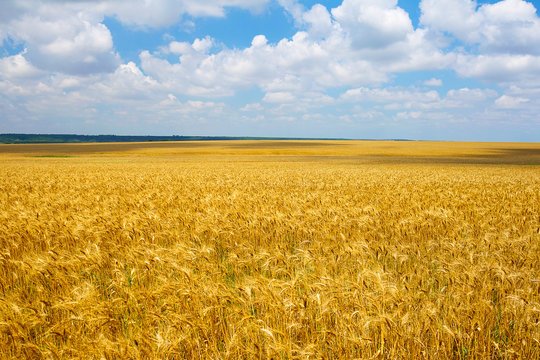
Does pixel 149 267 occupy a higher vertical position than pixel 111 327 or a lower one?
higher

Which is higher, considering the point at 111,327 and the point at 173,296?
the point at 173,296

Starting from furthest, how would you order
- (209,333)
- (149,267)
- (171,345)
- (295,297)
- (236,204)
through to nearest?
(236,204) → (149,267) → (295,297) → (209,333) → (171,345)

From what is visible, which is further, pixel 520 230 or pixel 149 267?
pixel 520 230

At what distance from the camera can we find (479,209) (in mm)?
8055

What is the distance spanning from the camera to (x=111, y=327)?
2.93 m

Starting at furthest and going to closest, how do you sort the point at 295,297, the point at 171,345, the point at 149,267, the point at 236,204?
the point at 236,204
the point at 149,267
the point at 295,297
the point at 171,345

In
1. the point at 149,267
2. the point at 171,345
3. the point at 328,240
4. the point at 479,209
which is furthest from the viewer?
the point at 479,209

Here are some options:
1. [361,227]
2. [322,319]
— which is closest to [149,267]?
[322,319]

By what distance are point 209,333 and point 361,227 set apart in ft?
14.0

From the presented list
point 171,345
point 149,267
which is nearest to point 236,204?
point 149,267

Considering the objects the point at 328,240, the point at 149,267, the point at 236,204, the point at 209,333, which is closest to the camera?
the point at 209,333

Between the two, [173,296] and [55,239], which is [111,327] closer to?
[173,296]

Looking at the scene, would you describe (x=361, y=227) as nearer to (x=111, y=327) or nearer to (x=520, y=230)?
(x=520, y=230)

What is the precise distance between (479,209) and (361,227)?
392 centimetres
